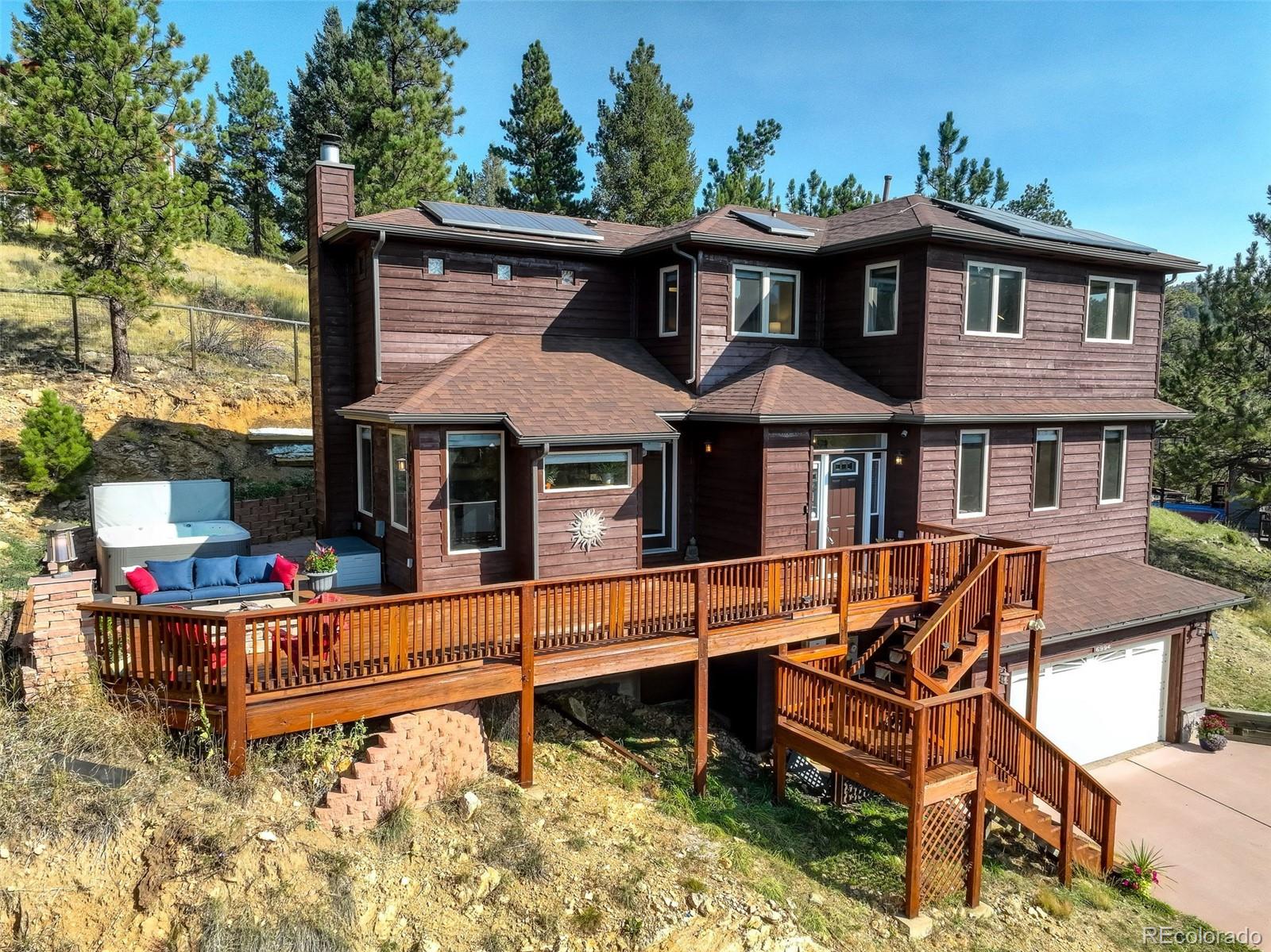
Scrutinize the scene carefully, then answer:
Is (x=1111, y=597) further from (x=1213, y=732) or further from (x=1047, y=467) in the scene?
(x=1213, y=732)

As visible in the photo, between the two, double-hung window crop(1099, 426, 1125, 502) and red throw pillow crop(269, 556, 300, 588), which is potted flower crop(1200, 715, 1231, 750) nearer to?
double-hung window crop(1099, 426, 1125, 502)

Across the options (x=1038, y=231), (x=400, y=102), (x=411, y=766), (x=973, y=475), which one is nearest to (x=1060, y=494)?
(x=973, y=475)

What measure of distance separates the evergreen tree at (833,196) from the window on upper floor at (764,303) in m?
24.3

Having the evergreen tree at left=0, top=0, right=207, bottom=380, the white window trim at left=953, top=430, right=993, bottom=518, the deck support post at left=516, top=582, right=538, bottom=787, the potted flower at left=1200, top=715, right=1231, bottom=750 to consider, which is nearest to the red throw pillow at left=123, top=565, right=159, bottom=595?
the deck support post at left=516, top=582, right=538, bottom=787

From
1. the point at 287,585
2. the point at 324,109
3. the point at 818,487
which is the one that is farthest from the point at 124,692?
the point at 324,109

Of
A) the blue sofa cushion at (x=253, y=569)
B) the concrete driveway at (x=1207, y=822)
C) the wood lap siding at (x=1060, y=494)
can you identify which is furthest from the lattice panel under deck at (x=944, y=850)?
the blue sofa cushion at (x=253, y=569)

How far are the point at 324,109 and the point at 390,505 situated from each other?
2737 centimetres

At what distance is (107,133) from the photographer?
16094mm

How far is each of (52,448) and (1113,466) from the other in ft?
65.5

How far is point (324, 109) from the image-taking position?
32219 mm

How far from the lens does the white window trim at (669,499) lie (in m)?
12.6

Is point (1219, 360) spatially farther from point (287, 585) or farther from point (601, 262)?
point (287, 585)

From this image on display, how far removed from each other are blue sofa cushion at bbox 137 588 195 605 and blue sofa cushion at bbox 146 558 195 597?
0.32ft

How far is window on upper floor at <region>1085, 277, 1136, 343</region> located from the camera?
46.3 ft
